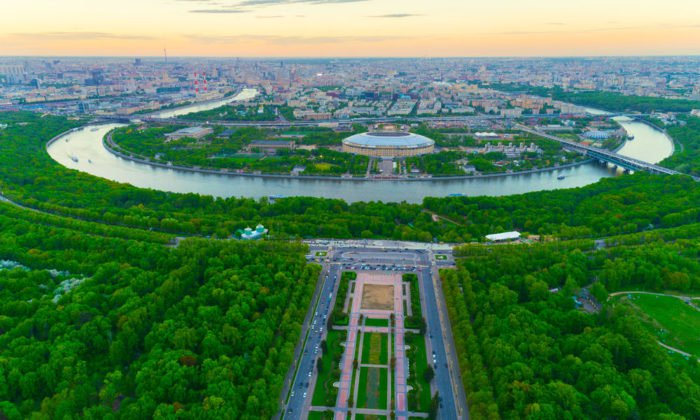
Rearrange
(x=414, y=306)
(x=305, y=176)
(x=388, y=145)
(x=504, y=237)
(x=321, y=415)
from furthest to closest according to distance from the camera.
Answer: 1. (x=388, y=145)
2. (x=305, y=176)
3. (x=504, y=237)
4. (x=414, y=306)
5. (x=321, y=415)

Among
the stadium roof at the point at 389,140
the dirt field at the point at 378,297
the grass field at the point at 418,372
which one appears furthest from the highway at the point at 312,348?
the stadium roof at the point at 389,140

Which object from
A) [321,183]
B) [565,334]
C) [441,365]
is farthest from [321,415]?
[321,183]

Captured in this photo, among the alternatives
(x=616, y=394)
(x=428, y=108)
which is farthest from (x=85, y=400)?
(x=428, y=108)

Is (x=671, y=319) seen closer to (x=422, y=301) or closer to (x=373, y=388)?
(x=422, y=301)

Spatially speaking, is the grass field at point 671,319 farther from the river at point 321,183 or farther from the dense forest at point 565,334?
the river at point 321,183

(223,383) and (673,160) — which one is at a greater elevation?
(673,160)

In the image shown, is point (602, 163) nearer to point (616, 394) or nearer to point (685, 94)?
point (616, 394)

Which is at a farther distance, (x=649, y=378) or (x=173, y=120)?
(x=173, y=120)
